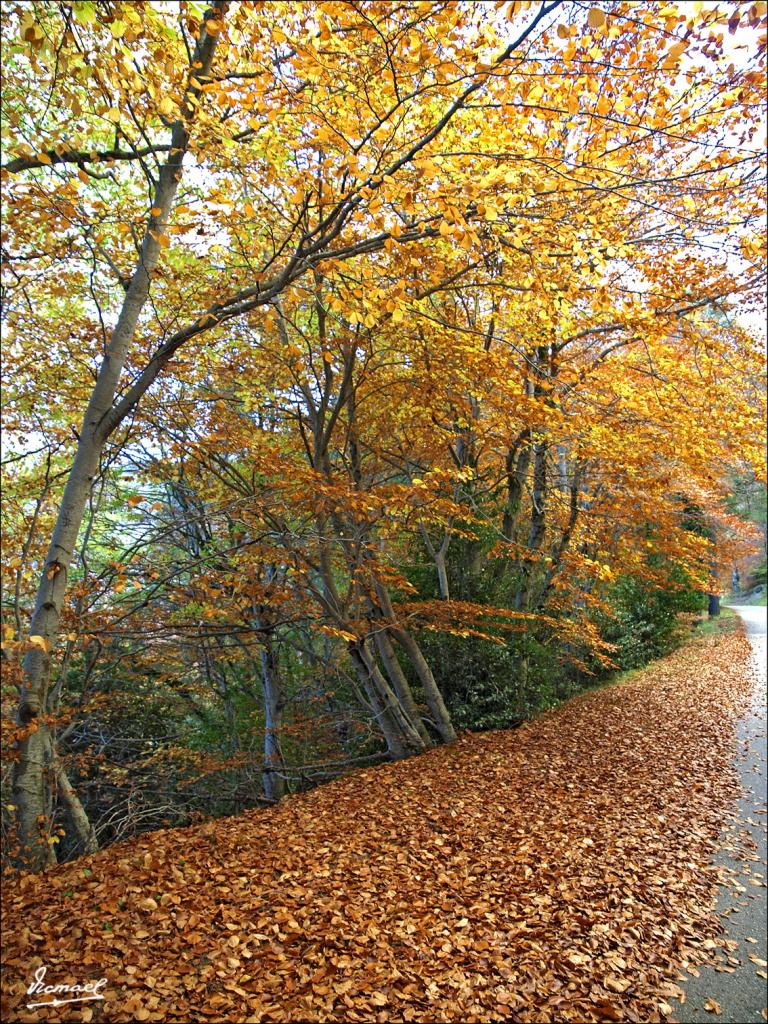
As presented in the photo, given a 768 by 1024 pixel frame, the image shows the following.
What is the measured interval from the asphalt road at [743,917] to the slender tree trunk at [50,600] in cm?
440

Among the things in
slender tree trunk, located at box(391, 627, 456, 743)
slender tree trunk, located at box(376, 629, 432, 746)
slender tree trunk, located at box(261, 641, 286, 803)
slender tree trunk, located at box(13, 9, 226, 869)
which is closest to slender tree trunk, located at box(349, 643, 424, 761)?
slender tree trunk, located at box(376, 629, 432, 746)

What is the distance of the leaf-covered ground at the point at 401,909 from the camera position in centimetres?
354

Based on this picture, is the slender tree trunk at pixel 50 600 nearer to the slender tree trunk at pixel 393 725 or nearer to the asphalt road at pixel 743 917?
the asphalt road at pixel 743 917

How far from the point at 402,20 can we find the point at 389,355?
4.59 meters

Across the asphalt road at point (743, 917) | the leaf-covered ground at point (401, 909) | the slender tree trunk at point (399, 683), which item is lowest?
the asphalt road at point (743, 917)

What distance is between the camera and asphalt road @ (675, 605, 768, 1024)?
3.75 meters

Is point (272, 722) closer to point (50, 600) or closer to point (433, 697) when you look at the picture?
point (433, 697)

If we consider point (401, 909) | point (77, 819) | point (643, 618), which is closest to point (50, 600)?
point (77, 819)

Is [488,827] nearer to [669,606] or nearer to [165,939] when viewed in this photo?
[165,939]

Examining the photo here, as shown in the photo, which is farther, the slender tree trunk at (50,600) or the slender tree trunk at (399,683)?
the slender tree trunk at (399,683)

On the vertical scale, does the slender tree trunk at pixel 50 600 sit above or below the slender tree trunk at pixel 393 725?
above

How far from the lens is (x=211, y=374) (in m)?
8.40

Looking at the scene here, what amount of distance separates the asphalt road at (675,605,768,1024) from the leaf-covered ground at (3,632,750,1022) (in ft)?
0.47

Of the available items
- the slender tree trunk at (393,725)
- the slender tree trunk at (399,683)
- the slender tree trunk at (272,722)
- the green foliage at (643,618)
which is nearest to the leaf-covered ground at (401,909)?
the slender tree trunk at (393,725)
